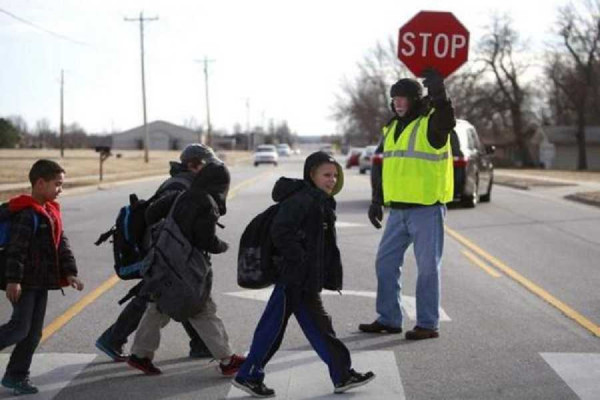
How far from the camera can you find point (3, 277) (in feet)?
17.3

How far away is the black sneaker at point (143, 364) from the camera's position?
579 cm

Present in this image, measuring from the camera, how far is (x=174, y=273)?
217 inches

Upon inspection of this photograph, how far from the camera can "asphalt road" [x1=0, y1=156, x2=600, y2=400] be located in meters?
5.52

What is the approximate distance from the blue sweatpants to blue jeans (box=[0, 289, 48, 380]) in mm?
1270

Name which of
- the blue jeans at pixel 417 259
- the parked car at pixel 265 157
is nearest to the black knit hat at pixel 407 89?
the blue jeans at pixel 417 259

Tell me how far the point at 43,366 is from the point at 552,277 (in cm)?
612

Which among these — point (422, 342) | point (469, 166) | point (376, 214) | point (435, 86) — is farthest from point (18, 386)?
point (469, 166)

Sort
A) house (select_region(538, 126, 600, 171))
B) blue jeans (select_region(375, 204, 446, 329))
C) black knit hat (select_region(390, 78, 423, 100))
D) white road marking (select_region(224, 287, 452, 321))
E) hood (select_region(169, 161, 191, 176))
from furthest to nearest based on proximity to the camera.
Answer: house (select_region(538, 126, 600, 171)) → white road marking (select_region(224, 287, 452, 321)) → blue jeans (select_region(375, 204, 446, 329)) → black knit hat (select_region(390, 78, 423, 100)) → hood (select_region(169, 161, 191, 176))

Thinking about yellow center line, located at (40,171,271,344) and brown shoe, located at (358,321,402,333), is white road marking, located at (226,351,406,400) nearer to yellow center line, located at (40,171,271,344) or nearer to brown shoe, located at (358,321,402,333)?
brown shoe, located at (358,321,402,333)

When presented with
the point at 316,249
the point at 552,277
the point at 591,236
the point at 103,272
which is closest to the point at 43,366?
the point at 316,249

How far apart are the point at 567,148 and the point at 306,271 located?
82902mm

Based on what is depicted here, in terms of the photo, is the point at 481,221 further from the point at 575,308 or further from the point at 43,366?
the point at 43,366

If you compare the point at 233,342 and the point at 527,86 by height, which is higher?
the point at 527,86

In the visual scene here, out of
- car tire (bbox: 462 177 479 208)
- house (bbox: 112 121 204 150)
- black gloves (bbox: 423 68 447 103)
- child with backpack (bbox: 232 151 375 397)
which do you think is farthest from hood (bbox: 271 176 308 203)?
house (bbox: 112 121 204 150)
